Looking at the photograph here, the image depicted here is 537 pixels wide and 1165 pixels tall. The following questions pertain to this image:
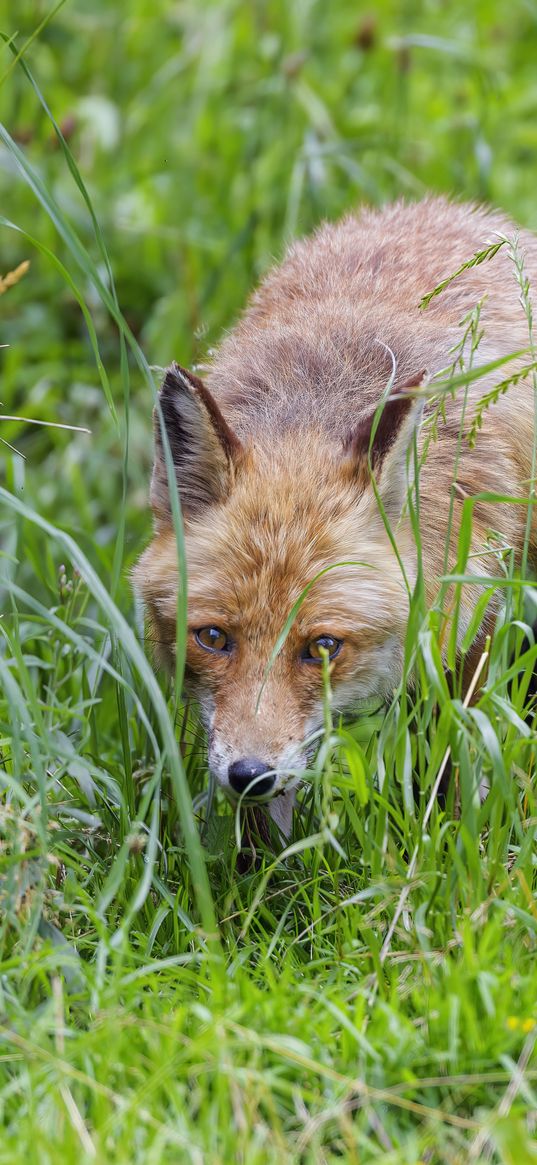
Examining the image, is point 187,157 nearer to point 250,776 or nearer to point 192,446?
point 192,446

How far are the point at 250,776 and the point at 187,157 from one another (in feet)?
17.0

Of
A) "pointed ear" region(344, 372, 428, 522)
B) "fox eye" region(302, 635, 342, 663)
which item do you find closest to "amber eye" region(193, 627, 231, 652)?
"fox eye" region(302, 635, 342, 663)

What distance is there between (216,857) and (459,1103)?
1.20 meters

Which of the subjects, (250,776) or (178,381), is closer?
(250,776)

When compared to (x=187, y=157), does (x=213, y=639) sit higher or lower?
lower

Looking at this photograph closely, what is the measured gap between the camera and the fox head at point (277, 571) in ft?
12.0

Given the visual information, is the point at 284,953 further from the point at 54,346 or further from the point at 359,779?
the point at 54,346

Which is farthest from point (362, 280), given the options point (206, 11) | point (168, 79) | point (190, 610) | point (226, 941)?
point (206, 11)

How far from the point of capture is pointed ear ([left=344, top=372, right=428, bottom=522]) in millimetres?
3689

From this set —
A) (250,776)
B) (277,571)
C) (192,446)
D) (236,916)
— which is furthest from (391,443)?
(236,916)

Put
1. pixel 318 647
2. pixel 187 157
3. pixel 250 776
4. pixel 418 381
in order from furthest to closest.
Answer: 1. pixel 187 157
2. pixel 318 647
3. pixel 418 381
4. pixel 250 776

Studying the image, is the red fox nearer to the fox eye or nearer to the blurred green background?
the fox eye

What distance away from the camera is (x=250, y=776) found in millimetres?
3449

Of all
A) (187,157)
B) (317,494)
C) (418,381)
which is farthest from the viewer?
(187,157)
